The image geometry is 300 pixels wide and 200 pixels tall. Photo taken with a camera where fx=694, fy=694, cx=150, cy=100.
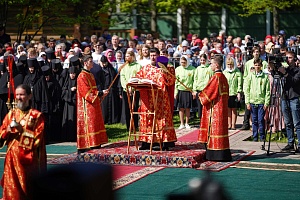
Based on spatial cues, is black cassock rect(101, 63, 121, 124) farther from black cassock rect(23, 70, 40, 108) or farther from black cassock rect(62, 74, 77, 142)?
black cassock rect(23, 70, 40, 108)

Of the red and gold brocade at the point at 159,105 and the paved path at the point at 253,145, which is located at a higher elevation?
the red and gold brocade at the point at 159,105

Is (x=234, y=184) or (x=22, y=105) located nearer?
(x=22, y=105)

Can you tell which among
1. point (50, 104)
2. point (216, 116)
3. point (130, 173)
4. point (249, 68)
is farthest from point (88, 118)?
point (249, 68)

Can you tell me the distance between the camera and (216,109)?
12.2 meters

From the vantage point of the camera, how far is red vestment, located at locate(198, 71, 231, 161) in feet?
40.1

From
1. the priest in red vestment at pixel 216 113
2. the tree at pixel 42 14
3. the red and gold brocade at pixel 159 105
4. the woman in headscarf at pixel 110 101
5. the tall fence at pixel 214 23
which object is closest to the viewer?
the priest in red vestment at pixel 216 113

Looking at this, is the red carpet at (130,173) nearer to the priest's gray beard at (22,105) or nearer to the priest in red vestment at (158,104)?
the priest in red vestment at (158,104)

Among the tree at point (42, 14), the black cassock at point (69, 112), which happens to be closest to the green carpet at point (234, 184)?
the black cassock at point (69, 112)

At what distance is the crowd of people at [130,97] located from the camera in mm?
7734

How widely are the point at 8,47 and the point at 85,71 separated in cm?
779

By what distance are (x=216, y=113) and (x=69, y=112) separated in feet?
15.3

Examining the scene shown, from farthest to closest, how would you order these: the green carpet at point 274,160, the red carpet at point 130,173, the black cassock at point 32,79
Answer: the black cassock at point 32,79, the green carpet at point 274,160, the red carpet at point 130,173

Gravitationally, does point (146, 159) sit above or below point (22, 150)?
below

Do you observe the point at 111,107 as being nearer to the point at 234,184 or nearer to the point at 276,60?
the point at 276,60
